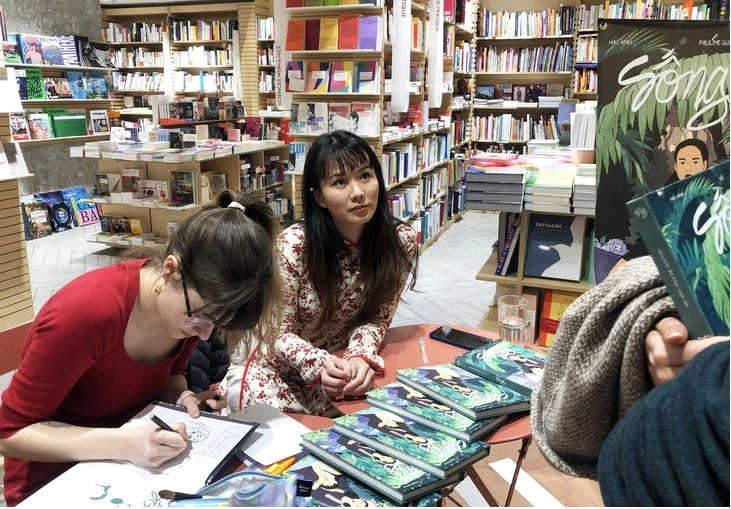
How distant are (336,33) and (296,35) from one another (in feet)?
1.05

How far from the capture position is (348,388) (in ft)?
5.05

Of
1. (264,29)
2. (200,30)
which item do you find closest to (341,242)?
(264,29)

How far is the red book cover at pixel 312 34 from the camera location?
4.41 meters

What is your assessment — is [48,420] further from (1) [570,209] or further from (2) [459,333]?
(1) [570,209]

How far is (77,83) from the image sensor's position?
24.0 ft

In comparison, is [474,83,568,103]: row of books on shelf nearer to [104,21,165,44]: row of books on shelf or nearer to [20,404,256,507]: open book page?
[104,21,165,44]: row of books on shelf

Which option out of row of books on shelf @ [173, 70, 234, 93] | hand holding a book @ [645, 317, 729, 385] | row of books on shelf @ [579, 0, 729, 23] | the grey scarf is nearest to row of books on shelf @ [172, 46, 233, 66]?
row of books on shelf @ [173, 70, 234, 93]

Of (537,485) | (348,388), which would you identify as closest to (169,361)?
(348,388)

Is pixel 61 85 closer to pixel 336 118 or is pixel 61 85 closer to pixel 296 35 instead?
pixel 296 35

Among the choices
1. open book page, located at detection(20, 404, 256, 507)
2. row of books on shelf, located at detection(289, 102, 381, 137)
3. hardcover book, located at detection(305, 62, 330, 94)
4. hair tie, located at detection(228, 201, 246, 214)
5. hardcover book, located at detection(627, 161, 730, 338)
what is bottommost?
open book page, located at detection(20, 404, 256, 507)

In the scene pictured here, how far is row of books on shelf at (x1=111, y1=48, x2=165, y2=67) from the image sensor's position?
9.08 m

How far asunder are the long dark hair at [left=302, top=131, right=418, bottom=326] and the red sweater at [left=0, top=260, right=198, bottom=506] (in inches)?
23.5

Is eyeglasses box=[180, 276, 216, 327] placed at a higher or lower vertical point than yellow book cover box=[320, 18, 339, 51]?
lower

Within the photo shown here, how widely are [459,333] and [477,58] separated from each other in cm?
659
